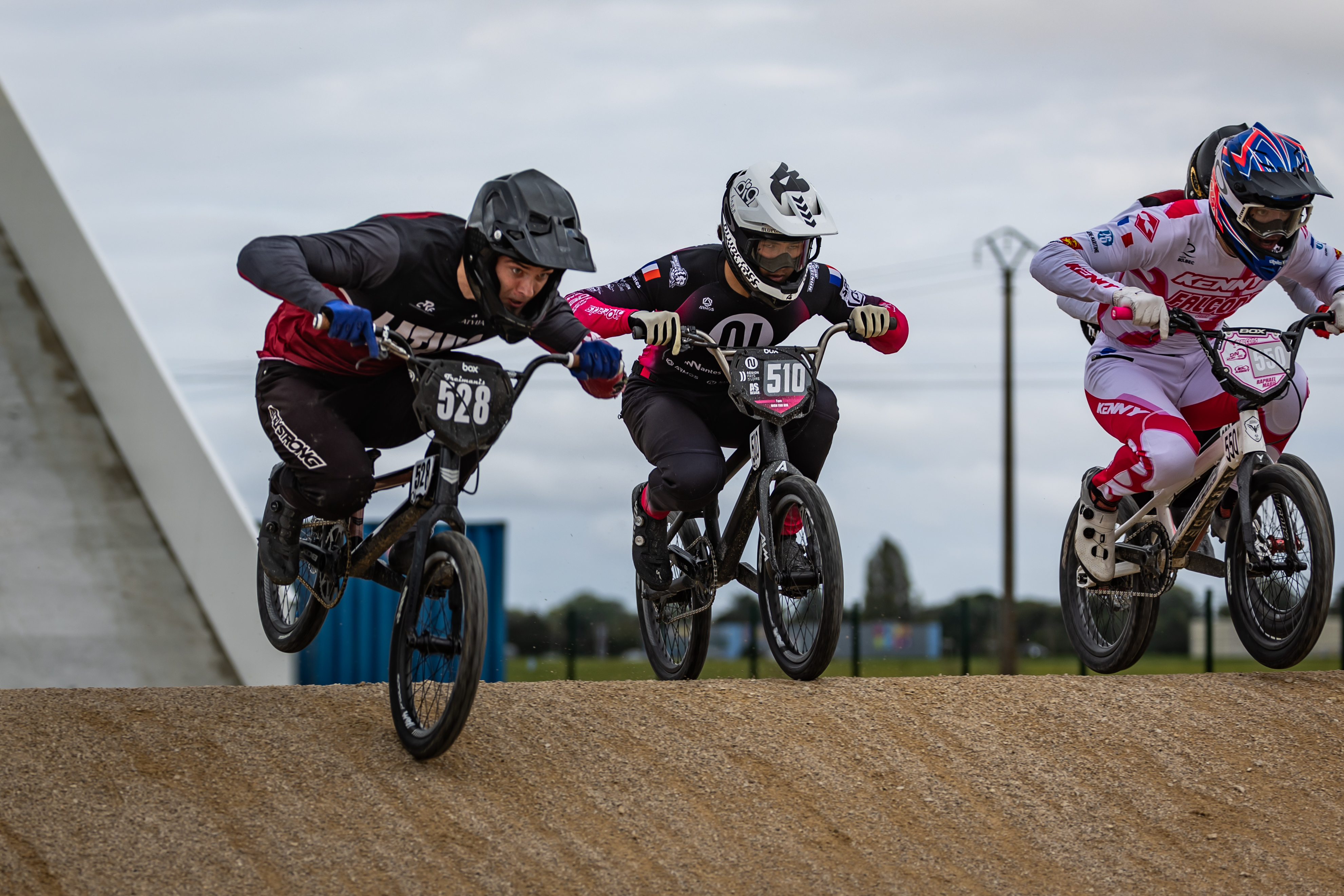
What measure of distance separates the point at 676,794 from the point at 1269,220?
4356 mm

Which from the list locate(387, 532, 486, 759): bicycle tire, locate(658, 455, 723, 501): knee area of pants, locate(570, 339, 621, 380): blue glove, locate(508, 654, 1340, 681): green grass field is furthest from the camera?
locate(508, 654, 1340, 681): green grass field

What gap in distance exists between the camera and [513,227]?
5.50 m

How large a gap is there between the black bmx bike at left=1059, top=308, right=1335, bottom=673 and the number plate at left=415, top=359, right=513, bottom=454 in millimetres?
3337

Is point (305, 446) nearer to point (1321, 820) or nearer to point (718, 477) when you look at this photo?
point (718, 477)

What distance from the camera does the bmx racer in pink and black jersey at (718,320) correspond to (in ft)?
22.9

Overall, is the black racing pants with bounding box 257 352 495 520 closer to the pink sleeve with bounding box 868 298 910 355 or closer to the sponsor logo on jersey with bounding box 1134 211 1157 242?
the pink sleeve with bounding box 868 298 910 355

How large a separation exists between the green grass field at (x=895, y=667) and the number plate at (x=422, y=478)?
1817mm

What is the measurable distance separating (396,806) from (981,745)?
264 centimetres

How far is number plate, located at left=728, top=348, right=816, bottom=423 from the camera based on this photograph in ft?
22.8

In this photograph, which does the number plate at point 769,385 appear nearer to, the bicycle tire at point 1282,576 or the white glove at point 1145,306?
the white glove at point 1145,306

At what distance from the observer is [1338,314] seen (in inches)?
288

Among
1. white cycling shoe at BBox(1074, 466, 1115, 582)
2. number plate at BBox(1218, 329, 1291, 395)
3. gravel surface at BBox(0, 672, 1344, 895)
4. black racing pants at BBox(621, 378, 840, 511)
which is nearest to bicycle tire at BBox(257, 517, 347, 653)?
gravel surface at BBox(0, 672, 1344, 895)

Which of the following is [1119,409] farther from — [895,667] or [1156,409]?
[895,667]

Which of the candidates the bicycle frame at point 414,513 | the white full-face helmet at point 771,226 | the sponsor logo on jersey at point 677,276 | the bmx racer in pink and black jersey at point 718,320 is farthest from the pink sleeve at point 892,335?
the bicycle frame at point 414,513
